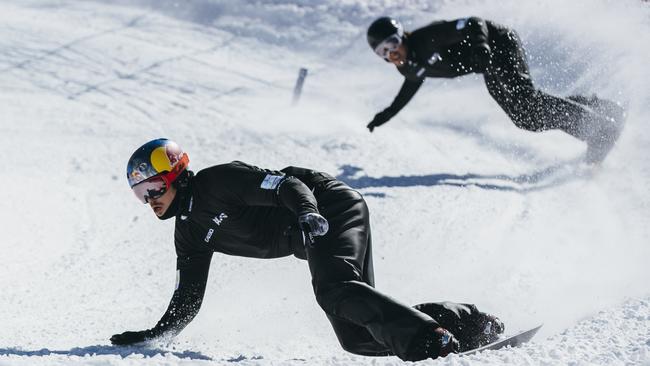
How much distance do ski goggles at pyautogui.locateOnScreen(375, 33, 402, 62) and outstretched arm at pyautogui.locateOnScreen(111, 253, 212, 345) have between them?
3.46m

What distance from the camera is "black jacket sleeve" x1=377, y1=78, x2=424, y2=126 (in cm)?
783

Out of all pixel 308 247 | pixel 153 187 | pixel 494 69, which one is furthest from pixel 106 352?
pixel 494 69

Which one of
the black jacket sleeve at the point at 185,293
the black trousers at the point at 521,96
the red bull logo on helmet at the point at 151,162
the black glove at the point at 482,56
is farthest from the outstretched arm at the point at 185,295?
the black trousers at the point at 521,96

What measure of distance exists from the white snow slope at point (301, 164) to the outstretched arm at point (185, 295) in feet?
0.45

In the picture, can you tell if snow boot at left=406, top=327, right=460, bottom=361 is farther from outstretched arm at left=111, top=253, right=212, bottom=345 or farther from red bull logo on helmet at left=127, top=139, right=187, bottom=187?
red bull logo on helmet at left=127, top=139, right=187, bottom=187

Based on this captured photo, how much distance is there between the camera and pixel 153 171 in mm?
4211

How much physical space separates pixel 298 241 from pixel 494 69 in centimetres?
404

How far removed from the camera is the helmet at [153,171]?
13.8 feet

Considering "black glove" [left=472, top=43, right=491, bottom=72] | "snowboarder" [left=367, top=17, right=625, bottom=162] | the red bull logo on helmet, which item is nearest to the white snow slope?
"snowboarder" [left=367, top=17, right=625, bottom=162]

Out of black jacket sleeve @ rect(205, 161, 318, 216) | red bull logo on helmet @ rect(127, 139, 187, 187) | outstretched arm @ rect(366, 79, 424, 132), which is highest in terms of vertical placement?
black jacket sleeve @ rect(205, 161, 318, 216)

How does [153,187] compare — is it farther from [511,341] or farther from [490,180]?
[490,180]

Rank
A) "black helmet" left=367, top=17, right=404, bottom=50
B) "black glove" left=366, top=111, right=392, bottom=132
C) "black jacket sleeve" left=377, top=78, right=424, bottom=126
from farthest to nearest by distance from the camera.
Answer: "black glove" left=366, top=111, right=392, bottom=132
"black jacket sleeve" left=377, top=78, right=424, bottom=126
"black helmet" left=367, top=17, right=404, bottom=50

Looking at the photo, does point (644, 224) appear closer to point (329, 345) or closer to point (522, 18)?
point (329, 345)

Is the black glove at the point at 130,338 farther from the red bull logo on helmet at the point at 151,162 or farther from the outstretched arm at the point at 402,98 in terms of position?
the outstretched arm at the point at 402,98
